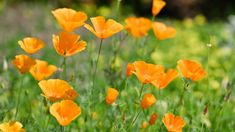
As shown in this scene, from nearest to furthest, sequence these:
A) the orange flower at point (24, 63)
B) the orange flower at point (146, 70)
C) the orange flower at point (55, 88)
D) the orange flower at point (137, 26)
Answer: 1. the orange flower at point (55, 88)
2. the orange flower at point (146, 70)
3. the orange flower at point (24, 63)
4. the orange flower at point (137, 26)

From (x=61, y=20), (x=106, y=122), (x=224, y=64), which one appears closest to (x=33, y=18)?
(x=224, y=64)

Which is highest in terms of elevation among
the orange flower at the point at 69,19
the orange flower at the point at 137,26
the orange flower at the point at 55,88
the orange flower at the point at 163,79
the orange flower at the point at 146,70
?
the orange flower at the point at 69,19

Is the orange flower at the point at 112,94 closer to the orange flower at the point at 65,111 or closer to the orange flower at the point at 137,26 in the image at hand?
the orange flower at the point at 65,111

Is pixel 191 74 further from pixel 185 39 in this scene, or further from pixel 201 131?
pixel 185 39

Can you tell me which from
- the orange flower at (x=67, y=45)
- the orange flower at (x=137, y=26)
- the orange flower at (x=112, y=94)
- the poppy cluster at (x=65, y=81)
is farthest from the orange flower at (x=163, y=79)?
the orange flower at (x=137, y=26)

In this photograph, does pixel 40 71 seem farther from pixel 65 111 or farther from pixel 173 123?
pixel 173 123

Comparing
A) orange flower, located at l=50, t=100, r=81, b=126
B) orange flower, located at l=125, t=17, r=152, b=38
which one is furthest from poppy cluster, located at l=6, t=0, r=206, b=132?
orange flower, located at l=125, t=17, r=152, b=38

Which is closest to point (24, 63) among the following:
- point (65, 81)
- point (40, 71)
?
point (40, 71)
